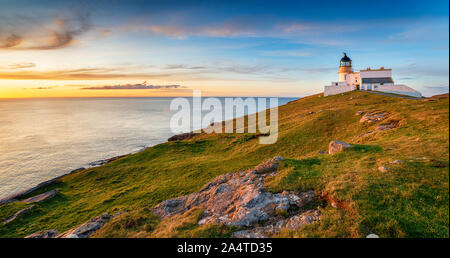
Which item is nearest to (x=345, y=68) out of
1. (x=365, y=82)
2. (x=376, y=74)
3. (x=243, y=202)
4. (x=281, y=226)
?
(x=376, y=74)

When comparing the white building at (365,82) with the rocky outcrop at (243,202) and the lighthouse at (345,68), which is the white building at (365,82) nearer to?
the lighthouse at (345,68)

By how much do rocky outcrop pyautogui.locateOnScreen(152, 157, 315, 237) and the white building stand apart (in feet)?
239

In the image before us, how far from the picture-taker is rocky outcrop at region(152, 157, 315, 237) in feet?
31.7

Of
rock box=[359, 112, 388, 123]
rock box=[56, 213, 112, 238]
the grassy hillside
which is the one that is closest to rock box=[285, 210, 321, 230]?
the grassy hillside

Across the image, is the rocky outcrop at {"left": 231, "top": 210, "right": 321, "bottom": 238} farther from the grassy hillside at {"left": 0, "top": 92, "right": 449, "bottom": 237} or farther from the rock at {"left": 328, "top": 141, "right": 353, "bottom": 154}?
the rock at {"left": 328, "top": 141, "right": 353, "bottom": 154}

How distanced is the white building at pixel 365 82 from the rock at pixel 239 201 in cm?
7248

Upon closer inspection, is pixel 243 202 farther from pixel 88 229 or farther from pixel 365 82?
pixel 365 82

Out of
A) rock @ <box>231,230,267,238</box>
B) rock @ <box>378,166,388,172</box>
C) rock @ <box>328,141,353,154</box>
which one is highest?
rock @ <box>328,141,353,154</box>

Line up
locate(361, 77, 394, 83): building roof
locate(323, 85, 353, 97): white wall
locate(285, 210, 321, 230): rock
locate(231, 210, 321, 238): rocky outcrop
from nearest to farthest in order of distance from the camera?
locate(231, 210, 321, 238): rocky outcrop → locate(285, 210, 321, 230): rock → locate(361, 77, 394, 83): building roof → locate(323, 85, 353, 97): white wall

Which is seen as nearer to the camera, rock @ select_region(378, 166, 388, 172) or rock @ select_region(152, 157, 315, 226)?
rock @ select_region(152, 157, 315, 226)

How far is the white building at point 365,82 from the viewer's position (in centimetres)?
6386

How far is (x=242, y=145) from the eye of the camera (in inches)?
1526

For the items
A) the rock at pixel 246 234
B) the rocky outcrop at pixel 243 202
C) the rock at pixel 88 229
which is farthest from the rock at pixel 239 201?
the rock at pixel 88 229
